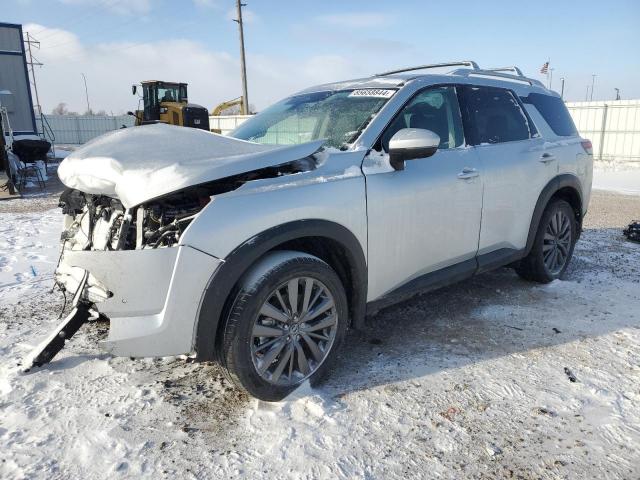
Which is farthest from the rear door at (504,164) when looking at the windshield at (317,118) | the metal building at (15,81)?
the metal building at (15,81)

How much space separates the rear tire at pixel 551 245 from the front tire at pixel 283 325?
97.1 inches

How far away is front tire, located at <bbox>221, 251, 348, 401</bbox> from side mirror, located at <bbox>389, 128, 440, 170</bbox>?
832mm

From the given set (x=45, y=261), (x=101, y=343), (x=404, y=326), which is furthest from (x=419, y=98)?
(x=45, y=261)

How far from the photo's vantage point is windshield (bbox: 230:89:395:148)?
10.6 ft

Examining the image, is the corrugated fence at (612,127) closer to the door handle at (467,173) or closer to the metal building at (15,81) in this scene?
the door handle at (467,173)

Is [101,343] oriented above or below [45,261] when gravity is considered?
above

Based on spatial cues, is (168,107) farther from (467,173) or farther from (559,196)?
(467,173)

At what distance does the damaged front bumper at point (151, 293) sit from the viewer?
228 cm

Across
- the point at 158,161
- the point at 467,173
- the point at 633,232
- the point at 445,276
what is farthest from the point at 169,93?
the point at 158,161

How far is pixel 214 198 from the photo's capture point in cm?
238

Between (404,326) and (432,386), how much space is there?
92 centimetres

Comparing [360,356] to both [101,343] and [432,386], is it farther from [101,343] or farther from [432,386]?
[101,343]

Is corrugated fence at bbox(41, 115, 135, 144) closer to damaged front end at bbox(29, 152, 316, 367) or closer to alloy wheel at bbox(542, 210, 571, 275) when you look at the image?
alloy wheel at bbox(542, 210, 571, 275)

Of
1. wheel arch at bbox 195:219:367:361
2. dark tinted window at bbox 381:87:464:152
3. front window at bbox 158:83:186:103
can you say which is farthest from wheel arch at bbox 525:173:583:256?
front window at bbox 158:83:186:103
